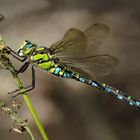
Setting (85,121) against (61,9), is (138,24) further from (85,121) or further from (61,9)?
(85,121)

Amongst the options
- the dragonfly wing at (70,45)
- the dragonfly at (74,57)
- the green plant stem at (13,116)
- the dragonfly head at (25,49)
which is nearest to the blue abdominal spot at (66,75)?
the dragonfly at (74,57)

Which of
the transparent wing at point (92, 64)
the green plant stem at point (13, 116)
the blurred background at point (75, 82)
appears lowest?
the green plant stem at point (13, 116)

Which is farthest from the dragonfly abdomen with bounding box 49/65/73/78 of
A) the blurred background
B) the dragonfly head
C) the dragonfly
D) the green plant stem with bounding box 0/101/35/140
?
the blurred background

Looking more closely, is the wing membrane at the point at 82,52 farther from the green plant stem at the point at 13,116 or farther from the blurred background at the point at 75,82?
the blurred background at the point at 75,82

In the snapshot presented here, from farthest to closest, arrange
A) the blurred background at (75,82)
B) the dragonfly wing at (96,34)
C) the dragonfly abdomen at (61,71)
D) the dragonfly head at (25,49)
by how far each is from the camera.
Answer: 1. the blurred background at (75,82)
2. the dragonfly wing at (96,34)
3. the dragonfly abdomen at (61,71)
4. the dragonfly head at (25,49)

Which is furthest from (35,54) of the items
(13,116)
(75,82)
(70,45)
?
(75,82)

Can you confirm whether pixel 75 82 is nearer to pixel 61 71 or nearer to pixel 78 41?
pixel 78 41
